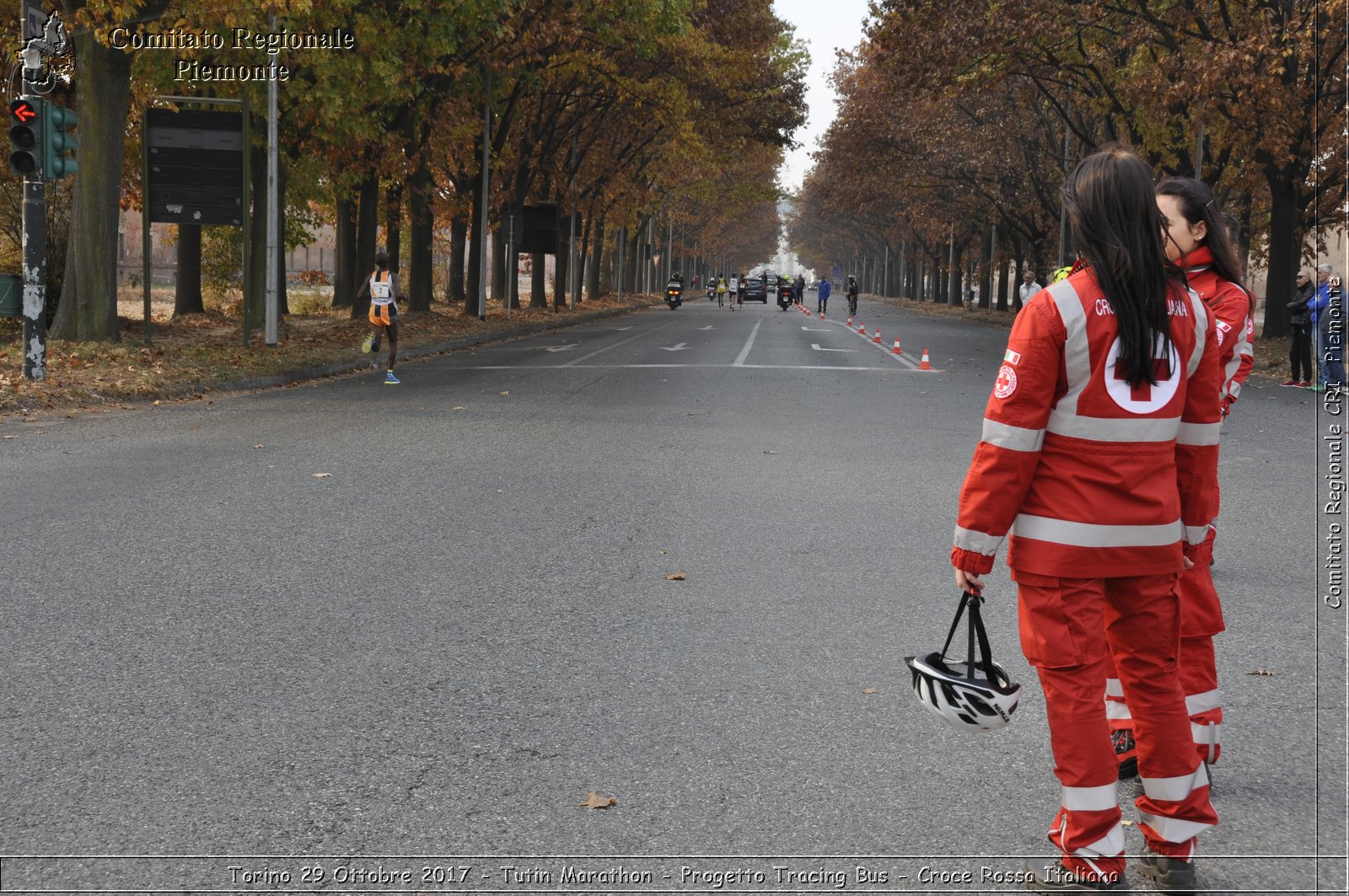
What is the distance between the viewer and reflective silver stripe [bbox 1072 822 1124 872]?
3.22 m

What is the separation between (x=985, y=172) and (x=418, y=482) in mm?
39709

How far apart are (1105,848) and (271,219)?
20.4 m

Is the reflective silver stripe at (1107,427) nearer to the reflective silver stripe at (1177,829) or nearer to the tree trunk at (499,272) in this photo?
the reflective silver stripe at (1177,829)

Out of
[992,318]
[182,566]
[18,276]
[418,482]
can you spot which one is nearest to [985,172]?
[992,318]

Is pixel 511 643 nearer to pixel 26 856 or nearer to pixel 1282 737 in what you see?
pixel 26 856

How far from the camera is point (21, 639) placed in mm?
5406

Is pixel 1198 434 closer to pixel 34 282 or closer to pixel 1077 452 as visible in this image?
pixel 1077 452

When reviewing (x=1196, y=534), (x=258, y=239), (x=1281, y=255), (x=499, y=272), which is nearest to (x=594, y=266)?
(x=499, y=272)

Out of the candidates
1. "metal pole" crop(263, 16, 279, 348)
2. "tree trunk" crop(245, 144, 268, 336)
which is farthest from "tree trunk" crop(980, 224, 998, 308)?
"metal pole" crop(263, 16, 279, 348)

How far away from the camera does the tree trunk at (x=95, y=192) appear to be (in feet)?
60.4

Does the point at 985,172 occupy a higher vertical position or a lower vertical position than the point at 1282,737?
higher

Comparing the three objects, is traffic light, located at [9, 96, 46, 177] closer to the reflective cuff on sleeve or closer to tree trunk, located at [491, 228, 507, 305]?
the reflective cuff on sleeve

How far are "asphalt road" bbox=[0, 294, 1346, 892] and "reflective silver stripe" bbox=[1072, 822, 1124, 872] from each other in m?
0.28

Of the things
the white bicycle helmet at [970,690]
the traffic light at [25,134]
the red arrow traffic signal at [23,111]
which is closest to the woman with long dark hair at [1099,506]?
the white bicycle helmet at [970,690]
